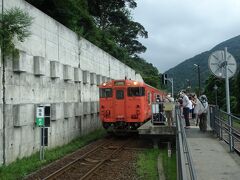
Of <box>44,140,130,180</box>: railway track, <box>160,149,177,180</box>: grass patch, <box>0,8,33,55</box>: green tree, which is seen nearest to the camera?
<box>160,149,177,180</box>: grass patch

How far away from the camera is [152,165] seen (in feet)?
48.2

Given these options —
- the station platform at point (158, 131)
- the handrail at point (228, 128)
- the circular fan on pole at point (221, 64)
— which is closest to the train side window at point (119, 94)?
the station platform at point (158, 131)

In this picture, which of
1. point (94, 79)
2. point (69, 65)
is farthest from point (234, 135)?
point (94, 79)

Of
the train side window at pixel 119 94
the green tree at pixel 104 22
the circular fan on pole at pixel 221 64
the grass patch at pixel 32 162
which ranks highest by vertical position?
the green tree at pixel 104 22

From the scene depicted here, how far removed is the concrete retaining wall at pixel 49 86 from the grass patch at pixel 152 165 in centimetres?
406

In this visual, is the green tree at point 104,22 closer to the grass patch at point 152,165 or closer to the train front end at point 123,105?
the train front end at point 123,105

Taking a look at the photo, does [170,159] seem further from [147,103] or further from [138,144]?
[147,103]

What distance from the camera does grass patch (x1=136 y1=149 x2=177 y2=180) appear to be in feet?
42.1

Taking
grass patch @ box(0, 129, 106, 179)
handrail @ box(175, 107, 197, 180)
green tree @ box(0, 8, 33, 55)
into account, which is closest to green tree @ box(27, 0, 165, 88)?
grass patch @ box(0, 129, 106, 179)

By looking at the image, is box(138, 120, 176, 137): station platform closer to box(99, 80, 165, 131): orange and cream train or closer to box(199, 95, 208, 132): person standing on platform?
box(199, 95, 208, 132): person standing on platform

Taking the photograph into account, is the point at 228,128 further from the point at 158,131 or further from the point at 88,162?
the point at 158,131

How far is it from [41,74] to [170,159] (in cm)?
600

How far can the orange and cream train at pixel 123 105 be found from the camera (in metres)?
22.3

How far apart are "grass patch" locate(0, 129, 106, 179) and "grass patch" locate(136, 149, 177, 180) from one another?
3.15 m
